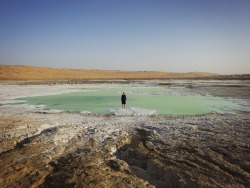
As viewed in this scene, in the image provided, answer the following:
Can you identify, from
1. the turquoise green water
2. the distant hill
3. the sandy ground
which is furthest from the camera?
the distant hill

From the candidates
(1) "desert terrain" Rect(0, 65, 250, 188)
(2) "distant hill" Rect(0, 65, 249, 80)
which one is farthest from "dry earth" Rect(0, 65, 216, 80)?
(1) "desert terrain" Rect(0, 65, 250, 188)

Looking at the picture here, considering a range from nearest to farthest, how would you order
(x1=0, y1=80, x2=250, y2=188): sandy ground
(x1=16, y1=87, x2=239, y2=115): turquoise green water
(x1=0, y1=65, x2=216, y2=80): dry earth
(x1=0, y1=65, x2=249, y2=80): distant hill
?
(x1=0, y1=80, x2=250, y2=188): sandy ground < (x1=16, y1=87, x2=239, y2=115): turquoise green water < (x1=0, y1=65, x2=216, y2=80): dry earth < (x1=0, y1=65, x2=249, y2=80): distant hill

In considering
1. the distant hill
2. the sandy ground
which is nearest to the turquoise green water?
the sandy ground

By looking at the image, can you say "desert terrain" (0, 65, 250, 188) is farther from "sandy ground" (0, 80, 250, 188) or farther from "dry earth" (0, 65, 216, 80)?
"dry earth" (0, 65, 216, 80)

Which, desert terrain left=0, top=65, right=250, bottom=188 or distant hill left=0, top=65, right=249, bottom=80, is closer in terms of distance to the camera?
desert terrain left=0, top=65, right=250, bottom=188

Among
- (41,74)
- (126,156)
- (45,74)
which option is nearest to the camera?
(126,156)

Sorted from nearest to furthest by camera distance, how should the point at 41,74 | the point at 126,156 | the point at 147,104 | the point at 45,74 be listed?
the point at 126,156, the point at 147,104, the point at 41,74, the point at 45,74

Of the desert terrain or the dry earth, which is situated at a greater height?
the dry earth

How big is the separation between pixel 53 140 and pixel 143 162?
2.76 metres

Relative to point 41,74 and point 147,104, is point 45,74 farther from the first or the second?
point 147,104

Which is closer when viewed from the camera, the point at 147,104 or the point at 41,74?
the point at 147,104

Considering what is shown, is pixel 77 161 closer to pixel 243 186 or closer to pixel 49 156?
pixel 49 156

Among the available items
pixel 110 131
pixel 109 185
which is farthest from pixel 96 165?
pixel 110 131

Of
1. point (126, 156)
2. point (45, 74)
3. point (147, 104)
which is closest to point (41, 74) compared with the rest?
point (45, 74)
